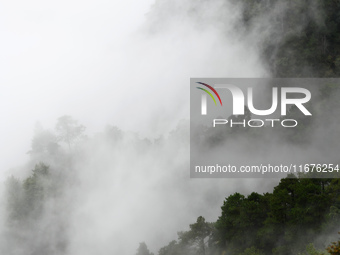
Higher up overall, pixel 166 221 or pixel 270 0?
pixel 270 0

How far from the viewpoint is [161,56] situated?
458ft

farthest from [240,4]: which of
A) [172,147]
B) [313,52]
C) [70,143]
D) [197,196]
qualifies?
[70,143]

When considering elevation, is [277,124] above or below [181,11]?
below

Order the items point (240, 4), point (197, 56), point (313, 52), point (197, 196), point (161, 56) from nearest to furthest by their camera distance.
A: point (313, 52) < point (197, 196) < point (240, 4) < point (197, 56) < point (161, 56)

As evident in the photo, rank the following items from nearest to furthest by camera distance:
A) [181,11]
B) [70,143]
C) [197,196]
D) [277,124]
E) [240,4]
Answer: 1. [277,124]
2. [197,196]
3. [240,4]
4. [70,143]
5. [181,11]

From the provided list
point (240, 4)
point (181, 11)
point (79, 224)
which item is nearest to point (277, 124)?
point (240, 4)

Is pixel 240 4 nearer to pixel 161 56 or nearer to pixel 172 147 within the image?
pixel 172 147

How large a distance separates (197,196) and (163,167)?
43.6ft

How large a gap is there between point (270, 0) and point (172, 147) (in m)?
33.7

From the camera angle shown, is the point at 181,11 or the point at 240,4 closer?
the point at 240,4

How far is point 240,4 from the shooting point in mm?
77312

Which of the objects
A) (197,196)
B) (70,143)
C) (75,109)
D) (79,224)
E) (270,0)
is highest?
(75,109)

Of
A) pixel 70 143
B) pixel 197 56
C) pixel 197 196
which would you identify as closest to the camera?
pixel 197 196

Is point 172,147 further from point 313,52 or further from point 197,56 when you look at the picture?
point 197,56
